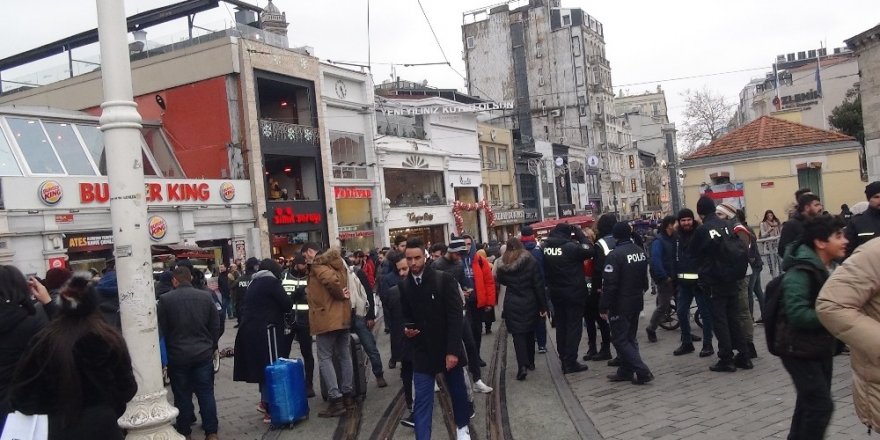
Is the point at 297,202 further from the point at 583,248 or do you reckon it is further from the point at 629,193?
the point at 629,193

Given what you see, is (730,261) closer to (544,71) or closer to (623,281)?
(623,281)

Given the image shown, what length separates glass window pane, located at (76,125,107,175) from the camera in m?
22.9

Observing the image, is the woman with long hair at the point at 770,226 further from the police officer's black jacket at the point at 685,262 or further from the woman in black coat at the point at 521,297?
the woman in black coat at the point at 521,297

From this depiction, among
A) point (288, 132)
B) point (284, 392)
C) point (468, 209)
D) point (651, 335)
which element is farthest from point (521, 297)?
point (468, 209)

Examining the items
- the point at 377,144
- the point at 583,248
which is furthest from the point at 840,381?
the point at 377,144

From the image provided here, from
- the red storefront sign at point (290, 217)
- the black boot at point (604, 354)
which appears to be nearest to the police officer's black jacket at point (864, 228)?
the black boot at point (604, 354)

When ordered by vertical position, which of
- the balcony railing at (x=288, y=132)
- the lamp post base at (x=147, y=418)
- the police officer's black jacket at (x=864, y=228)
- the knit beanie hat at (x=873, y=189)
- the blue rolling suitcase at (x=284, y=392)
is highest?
the balcony railing at (x=288, y=132)

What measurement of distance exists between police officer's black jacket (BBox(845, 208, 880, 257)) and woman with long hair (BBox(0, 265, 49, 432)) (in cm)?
765

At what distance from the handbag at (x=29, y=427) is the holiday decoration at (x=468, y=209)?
36007mm

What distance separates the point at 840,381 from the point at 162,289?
25.4 feet

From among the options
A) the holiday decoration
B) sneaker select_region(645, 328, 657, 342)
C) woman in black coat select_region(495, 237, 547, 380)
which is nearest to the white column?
woman in black coat select_region(495, 237, 547, 380)

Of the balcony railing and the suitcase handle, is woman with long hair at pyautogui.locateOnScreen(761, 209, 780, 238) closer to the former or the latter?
the suitcase handle

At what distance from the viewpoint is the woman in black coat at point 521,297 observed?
9234 millimetres

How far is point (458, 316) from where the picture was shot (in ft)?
20.9
